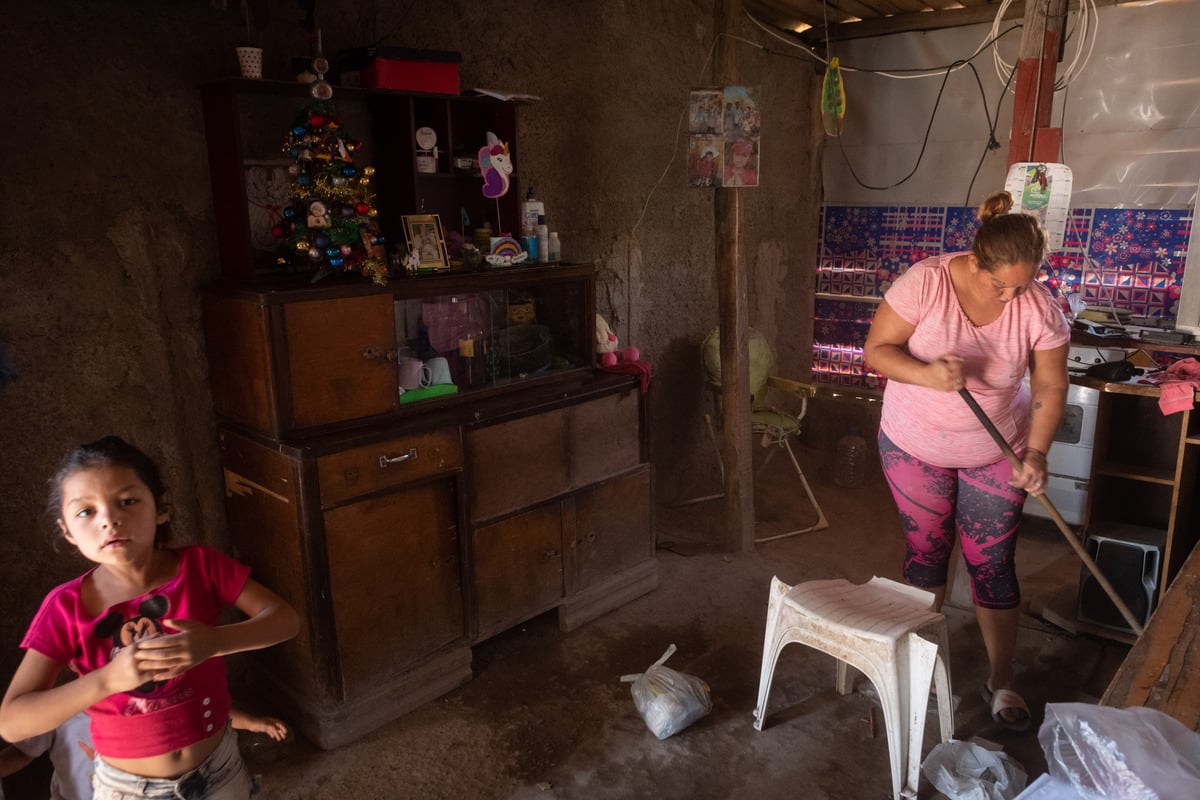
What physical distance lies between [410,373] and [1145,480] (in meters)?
2.93

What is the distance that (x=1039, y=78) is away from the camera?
129 inches

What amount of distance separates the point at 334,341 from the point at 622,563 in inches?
65.2

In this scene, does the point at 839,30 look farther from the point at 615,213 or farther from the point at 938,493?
the point at 938,493

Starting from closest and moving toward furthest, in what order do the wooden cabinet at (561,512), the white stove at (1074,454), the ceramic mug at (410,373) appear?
the ceramic mug at (410,373), the wooden cabinet at (561,512), the white stove at (1074,454)

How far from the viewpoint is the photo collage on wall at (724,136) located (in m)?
3.71

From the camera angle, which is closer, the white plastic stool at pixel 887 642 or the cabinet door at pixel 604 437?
the white plastic stool at pixel 887 642

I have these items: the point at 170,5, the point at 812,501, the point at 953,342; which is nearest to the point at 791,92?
the point at 812,501

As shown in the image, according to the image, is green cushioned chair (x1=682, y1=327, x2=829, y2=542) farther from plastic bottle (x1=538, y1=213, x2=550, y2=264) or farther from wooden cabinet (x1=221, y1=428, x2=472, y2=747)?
wooden cabinet (x1=221, y1=428, x2=472, y2=747)

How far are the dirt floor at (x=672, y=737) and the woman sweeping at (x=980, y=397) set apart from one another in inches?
18.7

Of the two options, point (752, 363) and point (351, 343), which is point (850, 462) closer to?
point (752, 363)

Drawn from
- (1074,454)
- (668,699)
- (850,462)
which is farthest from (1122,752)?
(850,462)

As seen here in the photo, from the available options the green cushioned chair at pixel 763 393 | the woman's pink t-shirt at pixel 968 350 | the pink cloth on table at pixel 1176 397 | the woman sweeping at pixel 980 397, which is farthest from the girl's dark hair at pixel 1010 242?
the green cushioned chair at pixel 763 393

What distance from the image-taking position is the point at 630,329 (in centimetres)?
444

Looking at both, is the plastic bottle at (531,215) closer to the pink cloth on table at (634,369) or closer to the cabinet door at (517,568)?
the pink cloth on table at (634,369)
